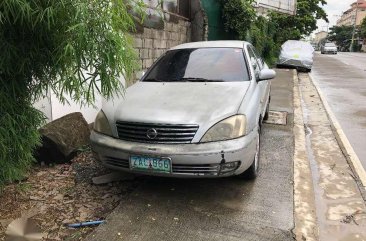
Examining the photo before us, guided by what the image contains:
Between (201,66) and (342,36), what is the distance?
95421 mm

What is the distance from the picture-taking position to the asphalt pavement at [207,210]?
308cm

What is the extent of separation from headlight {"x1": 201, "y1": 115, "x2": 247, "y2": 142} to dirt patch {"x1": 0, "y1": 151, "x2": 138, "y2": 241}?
3.78 feet

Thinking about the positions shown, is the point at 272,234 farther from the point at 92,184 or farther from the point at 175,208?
the point at 92,184

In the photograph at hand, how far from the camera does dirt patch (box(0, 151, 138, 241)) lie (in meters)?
3.25

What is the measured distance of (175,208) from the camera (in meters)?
3.50

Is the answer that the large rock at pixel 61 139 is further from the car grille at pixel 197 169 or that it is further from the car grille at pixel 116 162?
the car grille at pixel 197 169

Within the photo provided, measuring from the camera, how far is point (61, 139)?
4.37 metres

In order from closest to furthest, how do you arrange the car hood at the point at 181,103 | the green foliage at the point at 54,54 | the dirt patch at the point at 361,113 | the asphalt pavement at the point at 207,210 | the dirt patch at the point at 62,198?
the green foliage at the point at 54,54 → the asphalt pavement at the point at 207,210 → the dirt patch at the point at 62,198 → the car hood at the point at 181,103 → the dirt patch at the point at 361,113

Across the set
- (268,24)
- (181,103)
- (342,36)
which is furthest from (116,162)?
(342,36)

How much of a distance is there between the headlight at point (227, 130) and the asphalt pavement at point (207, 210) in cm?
67

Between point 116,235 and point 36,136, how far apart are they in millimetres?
1056

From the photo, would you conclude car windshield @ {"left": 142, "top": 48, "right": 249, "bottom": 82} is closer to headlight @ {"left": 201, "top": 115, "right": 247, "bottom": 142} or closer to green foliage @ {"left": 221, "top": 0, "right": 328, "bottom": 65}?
headlight @ {"left": 201, "top": 115, "right": 247, "bottom": 142}

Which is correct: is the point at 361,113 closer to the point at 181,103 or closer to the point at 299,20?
the point at 181,103

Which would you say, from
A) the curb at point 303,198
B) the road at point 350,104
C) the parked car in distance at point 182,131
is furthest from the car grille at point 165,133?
the road at point 350,104
